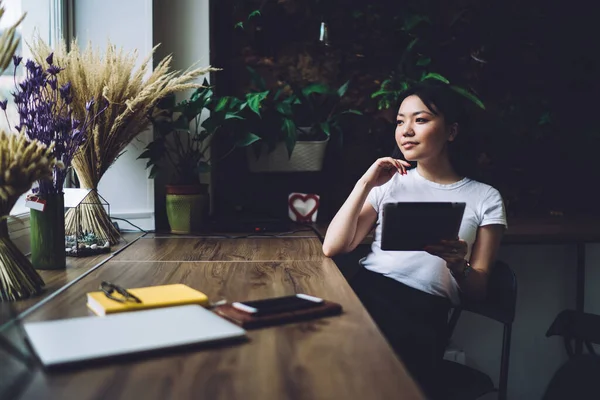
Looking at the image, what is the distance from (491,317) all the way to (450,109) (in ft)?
2.28

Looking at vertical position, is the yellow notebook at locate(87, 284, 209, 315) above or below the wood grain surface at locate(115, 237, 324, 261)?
above

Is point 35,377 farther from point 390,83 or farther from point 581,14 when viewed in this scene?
point 581,14

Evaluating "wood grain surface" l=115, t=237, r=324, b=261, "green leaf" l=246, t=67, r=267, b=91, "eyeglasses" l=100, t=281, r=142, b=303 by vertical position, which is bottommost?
"wood grain surface" l=115, t=237, r=324, b=261

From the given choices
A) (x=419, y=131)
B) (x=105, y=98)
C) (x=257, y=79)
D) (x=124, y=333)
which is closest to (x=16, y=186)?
(x=124, y=333)

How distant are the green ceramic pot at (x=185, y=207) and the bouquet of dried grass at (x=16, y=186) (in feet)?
3.08

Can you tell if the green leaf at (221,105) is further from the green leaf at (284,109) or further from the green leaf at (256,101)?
the green leaf at (284,109)

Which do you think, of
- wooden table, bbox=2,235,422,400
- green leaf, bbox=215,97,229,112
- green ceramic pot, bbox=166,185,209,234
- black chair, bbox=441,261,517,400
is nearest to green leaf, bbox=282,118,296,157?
green leaf, bbox=215,97,229,112

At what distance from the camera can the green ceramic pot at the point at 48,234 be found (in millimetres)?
1472

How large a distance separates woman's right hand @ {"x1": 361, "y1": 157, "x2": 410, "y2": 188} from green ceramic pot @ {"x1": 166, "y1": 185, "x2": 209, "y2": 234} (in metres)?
0.67

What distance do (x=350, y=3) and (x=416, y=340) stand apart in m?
1.65

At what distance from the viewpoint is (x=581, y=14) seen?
280 centimetres

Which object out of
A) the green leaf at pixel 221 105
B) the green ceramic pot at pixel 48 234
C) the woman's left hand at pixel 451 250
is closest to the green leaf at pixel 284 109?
the green leaf at pixel 221 105

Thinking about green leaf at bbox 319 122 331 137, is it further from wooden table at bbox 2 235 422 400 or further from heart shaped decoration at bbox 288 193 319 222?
wooden table at bbox 2 235 422 400

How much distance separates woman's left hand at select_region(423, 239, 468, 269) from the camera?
1.64 metres
